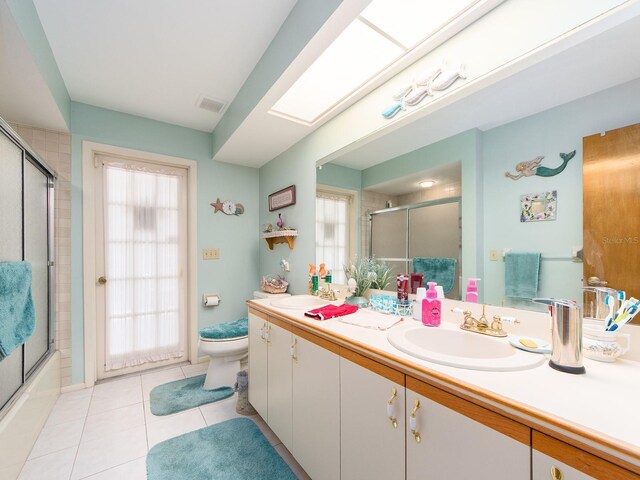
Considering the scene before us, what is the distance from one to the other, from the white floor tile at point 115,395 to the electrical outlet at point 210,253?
122 centimetres

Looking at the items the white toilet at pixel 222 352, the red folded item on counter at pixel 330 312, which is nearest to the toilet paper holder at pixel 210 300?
the white toilet at pixel 222 352

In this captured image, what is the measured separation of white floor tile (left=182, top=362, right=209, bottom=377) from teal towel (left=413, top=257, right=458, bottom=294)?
226 centimetres

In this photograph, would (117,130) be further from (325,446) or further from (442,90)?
(325,446)

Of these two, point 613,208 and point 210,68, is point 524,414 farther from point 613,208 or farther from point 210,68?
point 210,68

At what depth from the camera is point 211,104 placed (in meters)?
2.37

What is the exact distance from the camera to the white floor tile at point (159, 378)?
7.78 ft

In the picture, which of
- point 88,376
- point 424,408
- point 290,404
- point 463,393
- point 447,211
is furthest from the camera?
point 88,376

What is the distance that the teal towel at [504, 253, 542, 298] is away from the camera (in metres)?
1.06

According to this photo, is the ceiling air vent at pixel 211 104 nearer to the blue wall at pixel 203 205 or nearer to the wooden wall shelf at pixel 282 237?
the blue wall at pixel 203 205

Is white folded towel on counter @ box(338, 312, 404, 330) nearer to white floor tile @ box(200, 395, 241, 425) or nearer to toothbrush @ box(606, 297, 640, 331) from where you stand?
toothbrush @ box(606, 297, 640, 331)

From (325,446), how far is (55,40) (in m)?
2.62

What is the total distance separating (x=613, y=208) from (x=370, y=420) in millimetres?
1050

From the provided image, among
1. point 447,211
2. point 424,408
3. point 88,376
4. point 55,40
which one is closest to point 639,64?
point 447,211

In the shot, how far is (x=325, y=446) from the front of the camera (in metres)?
1.21
